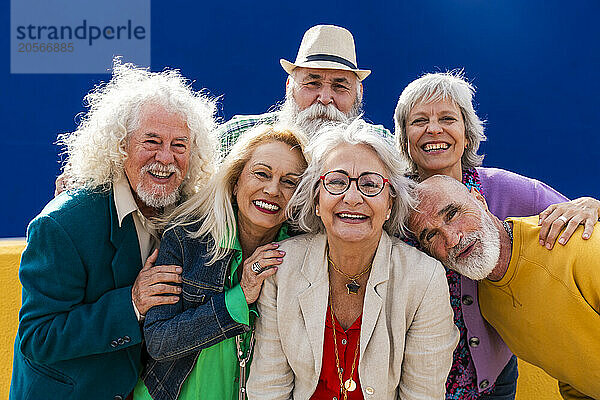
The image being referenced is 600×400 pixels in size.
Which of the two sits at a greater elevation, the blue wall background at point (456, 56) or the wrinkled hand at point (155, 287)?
the blue wall background at point (456, 56)

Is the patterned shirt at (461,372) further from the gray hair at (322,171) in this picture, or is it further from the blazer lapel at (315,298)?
the blazer lapel at (315,298)

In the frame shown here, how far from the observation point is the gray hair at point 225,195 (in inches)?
88.8

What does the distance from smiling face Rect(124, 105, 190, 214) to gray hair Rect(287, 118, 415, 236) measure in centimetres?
55

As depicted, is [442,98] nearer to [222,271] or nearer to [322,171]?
[322,171]

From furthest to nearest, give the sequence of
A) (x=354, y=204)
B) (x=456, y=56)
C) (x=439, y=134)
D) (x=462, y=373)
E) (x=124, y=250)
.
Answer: (x=456, y=56)
(x=439, y=134)
(x=462, y=373)
(x=124, y=250)
(x=354, y=204)

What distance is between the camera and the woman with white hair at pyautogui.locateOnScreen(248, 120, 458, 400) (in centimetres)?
207

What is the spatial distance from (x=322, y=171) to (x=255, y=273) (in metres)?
0.46

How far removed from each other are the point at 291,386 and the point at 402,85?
326 centimetres

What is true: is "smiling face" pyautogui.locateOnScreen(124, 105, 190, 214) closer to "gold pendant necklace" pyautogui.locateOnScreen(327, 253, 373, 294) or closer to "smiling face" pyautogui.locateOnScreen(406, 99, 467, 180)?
"gold pendant necklace" pyautogui.locateOnScreen(327, 253, 373, 294)

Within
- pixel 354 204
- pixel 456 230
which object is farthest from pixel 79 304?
pixel 456 230

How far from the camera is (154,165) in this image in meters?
2.35

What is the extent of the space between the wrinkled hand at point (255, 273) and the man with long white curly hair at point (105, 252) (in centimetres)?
27

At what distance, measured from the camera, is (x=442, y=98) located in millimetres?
2648

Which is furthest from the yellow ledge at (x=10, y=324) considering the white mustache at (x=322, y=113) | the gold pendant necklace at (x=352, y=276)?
the white mustache at (x=322, y=113)
